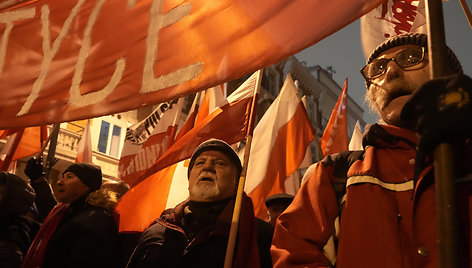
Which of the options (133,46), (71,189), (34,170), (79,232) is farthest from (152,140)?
(133,46)

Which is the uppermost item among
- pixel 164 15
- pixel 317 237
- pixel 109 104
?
pixel 164 15

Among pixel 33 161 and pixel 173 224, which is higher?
pixel 33 161

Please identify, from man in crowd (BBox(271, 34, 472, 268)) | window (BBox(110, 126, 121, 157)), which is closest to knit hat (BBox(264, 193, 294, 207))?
man in crowd (BBox(271, 34, 472, 268))

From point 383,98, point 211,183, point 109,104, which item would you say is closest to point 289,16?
point 383,98

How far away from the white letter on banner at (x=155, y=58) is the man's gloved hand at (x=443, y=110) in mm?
1310

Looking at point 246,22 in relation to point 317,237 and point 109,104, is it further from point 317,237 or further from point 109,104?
point 317,237

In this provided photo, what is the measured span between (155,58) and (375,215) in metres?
1.50

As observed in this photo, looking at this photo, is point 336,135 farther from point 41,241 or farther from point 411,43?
point 411,43

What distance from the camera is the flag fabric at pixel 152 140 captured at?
6180mm

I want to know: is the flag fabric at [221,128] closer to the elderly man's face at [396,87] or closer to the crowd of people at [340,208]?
the crowd of people at [340,208]

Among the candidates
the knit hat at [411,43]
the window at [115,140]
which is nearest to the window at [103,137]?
the window at [115,140]

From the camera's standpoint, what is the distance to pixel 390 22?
4367mm

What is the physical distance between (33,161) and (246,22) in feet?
12.8

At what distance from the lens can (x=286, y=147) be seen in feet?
17.0
